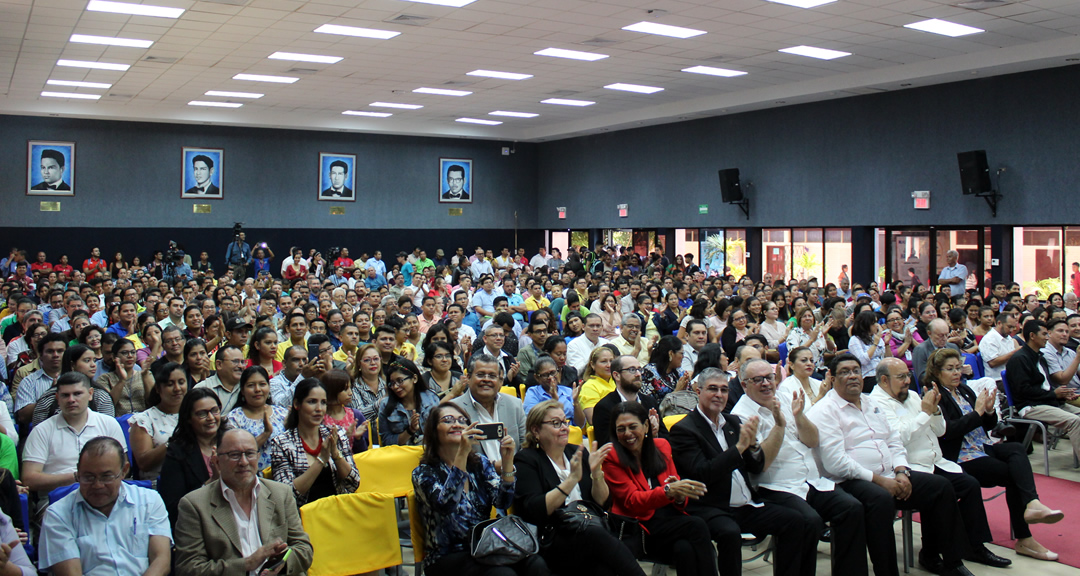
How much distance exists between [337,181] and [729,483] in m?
20.2

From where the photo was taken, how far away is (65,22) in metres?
11.7

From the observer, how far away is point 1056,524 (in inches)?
237

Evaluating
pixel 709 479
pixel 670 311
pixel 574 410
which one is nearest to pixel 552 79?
pixel 670 311

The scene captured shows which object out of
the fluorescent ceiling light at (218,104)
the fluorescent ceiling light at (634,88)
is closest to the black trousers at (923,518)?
the fluorescent ceiling light at (634,88)

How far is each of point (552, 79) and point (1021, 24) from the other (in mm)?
7915

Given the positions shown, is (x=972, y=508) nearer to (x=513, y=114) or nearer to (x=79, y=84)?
(x=79, y=84)

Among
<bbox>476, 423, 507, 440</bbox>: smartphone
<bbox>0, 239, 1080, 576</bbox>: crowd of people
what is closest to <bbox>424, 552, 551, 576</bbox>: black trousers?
<bbox>0, 239, 1080, 576</bbox>: crowd of people

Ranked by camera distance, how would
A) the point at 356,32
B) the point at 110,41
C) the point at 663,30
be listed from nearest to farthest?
the point at 663,30 → the point at 356,32 → the point at 110,41

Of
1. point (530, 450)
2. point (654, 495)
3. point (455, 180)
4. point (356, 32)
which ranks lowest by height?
point (654, 495)

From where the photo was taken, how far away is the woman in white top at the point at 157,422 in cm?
454

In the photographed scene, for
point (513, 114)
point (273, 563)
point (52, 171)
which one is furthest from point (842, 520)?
point (52, 171)

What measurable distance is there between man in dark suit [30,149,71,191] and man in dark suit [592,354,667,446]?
62.3 ft

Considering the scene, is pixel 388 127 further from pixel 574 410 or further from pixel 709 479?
pixel 709 479

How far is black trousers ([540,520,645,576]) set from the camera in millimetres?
4043
